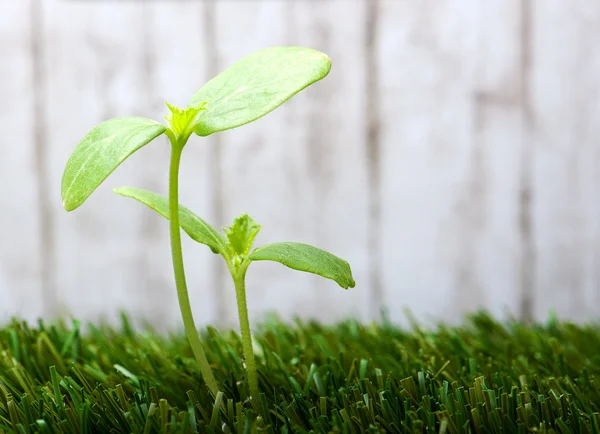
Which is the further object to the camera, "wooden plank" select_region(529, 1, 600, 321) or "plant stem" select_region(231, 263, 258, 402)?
"wooden plank" select_region(529, 1, 600, 321)

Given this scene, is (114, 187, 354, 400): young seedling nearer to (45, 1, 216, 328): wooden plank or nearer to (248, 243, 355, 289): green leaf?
(248, 243, 355, 289): green leaf

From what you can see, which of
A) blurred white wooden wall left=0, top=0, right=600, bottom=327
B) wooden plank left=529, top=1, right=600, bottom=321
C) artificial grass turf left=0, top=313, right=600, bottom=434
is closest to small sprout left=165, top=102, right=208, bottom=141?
artificial grass turf left=0, top=313, right=600, bottom=434

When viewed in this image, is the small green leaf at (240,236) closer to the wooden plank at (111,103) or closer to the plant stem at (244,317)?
the plant stem at (244,317)

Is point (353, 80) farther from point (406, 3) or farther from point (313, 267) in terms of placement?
point (313, 267)

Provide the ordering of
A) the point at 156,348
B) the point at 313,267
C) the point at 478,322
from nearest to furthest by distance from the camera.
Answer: the point at 313,267 → the point at 156,348 → the point at 478,322

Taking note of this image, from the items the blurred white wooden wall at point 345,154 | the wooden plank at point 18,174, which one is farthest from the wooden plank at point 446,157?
the wooden plank at point 18,174

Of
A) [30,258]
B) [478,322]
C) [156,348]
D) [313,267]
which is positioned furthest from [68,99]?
[313,267]

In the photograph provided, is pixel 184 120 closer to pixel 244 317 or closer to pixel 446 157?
pixel 244 317
